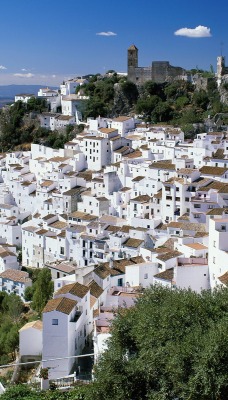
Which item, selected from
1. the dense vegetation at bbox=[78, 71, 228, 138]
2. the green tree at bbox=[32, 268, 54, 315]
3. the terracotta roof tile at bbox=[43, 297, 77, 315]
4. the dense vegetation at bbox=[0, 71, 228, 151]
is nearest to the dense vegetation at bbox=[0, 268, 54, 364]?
the green tree at bbox=[32, 268, 54, 315]

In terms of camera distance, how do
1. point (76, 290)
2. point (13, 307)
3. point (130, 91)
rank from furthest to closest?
point (130, 91) < point (13, 307) < point (76, 290)

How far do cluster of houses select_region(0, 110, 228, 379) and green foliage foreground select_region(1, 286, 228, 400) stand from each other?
8.44 feet

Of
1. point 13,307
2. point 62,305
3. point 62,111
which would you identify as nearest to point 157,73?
point 62,111

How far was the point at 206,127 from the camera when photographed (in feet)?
128

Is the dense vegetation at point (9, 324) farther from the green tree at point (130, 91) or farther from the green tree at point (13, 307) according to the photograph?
the green tree at point (130, 91)

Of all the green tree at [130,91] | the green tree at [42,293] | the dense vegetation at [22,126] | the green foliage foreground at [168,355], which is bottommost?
the green tree at [42,293]

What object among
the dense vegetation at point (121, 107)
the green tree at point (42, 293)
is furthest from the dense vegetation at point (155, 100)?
the green tree at point (42, 293)

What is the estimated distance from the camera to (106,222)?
2717 cm

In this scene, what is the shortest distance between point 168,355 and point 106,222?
1594 centimetres

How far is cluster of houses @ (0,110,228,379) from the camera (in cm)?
1727

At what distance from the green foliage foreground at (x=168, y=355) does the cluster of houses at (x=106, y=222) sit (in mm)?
2572

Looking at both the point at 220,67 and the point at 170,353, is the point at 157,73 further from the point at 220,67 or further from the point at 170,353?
the point at 170,353

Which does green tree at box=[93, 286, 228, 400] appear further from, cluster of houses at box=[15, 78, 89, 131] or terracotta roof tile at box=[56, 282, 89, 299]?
cluster of houses at box=[15, 78, 89, 131]

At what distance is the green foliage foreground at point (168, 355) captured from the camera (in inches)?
424
